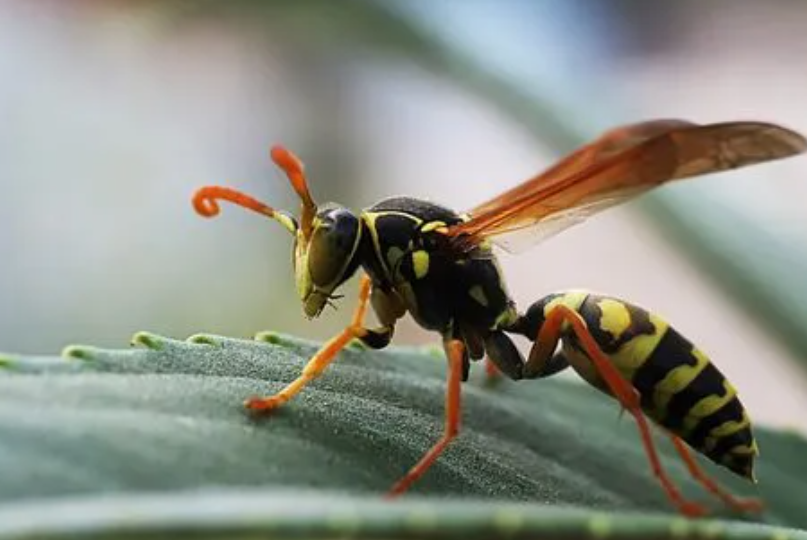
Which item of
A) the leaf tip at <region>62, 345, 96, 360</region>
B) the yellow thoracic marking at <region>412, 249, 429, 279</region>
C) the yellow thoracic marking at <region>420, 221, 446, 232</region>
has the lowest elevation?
the leaf tip at <region>62, 345, 96, 360</region>

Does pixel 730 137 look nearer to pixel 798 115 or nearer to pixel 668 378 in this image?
pixel 668 378

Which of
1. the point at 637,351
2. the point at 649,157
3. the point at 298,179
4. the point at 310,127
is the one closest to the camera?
the point at 649,157

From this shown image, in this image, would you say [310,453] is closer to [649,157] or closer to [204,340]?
[204,340]

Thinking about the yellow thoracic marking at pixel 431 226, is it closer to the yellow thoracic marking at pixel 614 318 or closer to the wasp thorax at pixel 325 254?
the wasp thorax at pixel 325 254

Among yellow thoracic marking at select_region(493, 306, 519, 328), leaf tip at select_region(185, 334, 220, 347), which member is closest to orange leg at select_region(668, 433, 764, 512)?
yellow thoracic marking at select_region(493, 306, 519, 328)

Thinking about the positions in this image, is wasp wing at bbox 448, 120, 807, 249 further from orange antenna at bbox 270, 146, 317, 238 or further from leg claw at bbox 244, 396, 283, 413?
leg claw at bbox 244, 396, 283, 413

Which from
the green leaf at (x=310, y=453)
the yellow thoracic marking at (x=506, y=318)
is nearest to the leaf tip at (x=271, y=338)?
the green leaf at (x=310, y=453)

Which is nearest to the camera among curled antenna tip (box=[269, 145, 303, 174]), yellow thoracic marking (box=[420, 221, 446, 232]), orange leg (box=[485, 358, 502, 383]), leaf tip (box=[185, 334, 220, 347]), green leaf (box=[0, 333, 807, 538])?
green leaf (box=[0, 333, 807, 538])

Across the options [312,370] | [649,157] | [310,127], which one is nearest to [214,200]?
[312,370]
